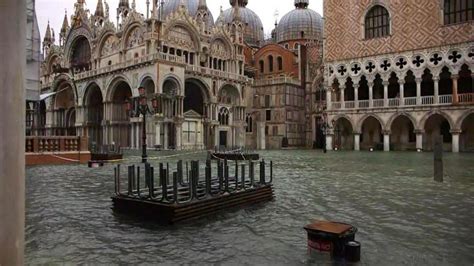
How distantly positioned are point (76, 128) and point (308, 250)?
54723mm

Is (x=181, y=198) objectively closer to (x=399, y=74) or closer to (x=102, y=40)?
(x=399, y=74)

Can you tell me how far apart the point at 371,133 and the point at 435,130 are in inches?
256

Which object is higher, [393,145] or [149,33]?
[149,33]

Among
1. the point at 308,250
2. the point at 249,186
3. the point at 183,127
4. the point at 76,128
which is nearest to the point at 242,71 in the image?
the point at 183,127

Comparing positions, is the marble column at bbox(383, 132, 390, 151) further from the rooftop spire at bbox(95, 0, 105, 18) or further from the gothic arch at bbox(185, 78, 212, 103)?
the rooftop spire at bbox(95, 0, 105, 18)

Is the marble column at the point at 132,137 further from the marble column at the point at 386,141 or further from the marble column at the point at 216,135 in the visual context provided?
the marble column at the point at 386,141

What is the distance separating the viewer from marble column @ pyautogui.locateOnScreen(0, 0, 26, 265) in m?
3.15

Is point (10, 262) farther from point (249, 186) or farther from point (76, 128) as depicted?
point (76, 128)

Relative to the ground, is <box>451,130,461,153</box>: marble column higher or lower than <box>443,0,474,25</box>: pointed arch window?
lower

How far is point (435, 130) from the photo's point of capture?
129 feet

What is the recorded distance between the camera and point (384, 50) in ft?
129

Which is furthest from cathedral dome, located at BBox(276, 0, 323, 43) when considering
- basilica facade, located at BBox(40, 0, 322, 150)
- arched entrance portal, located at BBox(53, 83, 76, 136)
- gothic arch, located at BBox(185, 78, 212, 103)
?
arched entrance portal, located at BBox(53, 83, 76, 136)

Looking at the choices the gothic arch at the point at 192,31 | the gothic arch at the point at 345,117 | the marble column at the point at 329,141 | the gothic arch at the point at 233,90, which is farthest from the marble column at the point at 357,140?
the gothic arch at the point at 192,31

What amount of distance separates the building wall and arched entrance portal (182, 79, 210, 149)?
15432 mm
